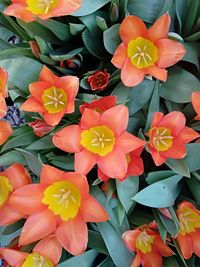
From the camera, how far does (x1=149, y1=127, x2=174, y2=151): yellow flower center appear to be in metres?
1.03

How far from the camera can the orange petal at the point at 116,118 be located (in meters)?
0.96

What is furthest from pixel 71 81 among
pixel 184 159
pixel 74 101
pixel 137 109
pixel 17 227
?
pixel 17 227

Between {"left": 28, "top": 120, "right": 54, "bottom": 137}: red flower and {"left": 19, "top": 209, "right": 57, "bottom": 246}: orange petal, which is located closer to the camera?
{"left": 19, "top": 209, "right": 57, "bottom": 246}: orange petal

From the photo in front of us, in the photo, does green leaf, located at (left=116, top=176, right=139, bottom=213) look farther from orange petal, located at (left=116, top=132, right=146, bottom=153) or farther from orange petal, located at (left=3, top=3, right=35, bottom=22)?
orange petal, located at (left=3, top=3, right=35, bottom=22)

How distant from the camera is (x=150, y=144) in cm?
103

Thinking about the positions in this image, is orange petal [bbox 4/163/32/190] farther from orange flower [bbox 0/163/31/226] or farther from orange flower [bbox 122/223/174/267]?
orange flower [bbox 122/223/174/267]

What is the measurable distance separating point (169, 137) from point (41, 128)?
0.28 m

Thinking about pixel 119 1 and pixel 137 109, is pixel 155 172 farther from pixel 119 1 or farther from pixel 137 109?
pixel 119 1

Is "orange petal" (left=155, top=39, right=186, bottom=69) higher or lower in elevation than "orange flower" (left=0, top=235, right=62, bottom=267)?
higher

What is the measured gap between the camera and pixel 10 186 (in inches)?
43.1

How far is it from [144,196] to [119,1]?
44cm

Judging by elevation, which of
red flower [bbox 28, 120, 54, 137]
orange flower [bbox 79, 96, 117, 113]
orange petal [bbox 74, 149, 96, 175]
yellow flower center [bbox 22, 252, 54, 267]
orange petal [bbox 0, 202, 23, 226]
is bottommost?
yellow flower center [bbox 22, 252, 54, 267]

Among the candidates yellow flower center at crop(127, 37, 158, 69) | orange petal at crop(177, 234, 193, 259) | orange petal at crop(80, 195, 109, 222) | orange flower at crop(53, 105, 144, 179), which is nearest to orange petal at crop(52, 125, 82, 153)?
orange flower at crop(53, 105, 144, 179)

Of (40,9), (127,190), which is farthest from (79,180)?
(40,9)
